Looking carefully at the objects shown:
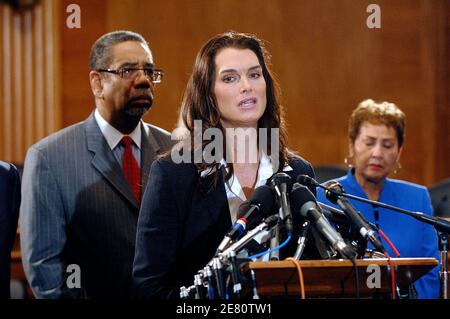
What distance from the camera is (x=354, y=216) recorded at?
2.29 meters

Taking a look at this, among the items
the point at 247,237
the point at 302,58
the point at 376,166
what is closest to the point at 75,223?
the point at 247,237

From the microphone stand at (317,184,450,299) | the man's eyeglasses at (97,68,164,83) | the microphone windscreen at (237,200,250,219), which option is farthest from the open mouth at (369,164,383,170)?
the microphone windscreen at (237,200,250,219)

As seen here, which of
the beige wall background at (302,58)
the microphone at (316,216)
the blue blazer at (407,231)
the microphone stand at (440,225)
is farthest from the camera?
the beige wall background at (302,58)

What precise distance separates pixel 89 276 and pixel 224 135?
88cm

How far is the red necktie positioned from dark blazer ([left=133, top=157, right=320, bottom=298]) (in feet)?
2.21

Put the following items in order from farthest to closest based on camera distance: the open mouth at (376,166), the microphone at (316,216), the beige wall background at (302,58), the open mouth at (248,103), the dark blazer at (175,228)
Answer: the beige wall background at (302,58), the open mouth at (376,166), the open mouth at (248,103), the dark blazer at (175,228), the microphone at (316,216)

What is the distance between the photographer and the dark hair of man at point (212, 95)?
2980 mm

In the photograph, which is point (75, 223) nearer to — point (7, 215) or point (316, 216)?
point (7, 215)

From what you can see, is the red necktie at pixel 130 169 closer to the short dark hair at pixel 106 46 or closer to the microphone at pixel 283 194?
the short dark hair at pixel 106 46

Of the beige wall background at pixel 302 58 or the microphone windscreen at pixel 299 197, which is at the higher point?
the beige wall background at pixel 302 58

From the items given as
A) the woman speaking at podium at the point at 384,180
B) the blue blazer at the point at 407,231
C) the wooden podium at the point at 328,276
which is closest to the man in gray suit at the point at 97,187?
the blue blazer at the point at 407,231

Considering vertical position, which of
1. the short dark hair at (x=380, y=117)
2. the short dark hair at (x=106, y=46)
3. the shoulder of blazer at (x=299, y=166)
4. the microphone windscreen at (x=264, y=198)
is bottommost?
the microphone windscreen at (x=264, y=198)

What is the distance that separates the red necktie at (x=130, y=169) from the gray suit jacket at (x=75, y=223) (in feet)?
0.18

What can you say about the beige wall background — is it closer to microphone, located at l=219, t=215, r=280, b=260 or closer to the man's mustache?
the man's mustache
